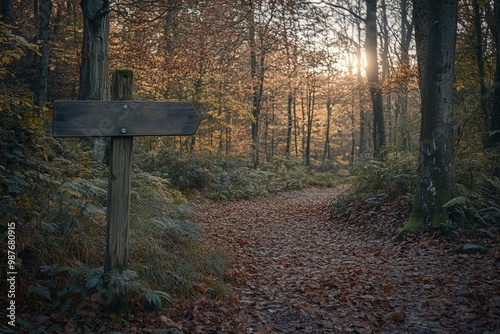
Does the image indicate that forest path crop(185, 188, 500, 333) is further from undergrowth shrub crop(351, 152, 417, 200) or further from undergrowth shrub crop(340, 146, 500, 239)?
undergrowth shrub crop(351, 152, 417, 200)

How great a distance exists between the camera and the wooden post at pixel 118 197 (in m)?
4.23

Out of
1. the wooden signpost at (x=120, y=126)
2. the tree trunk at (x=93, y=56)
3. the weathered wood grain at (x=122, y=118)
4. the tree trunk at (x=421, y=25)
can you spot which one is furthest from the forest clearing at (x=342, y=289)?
the tree trunk at (x=93, y=56)

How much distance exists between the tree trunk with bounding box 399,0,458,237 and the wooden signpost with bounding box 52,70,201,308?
5.76 metres

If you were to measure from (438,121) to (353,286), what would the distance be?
409 centimetres

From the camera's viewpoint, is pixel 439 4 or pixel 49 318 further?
pixel 439 4

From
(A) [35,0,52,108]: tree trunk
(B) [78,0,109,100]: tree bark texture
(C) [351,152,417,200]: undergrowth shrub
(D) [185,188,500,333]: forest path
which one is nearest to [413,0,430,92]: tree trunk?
(C) [351,152,417,200]: undergrowth shrub

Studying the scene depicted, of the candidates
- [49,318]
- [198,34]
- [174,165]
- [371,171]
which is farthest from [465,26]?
[49,318]

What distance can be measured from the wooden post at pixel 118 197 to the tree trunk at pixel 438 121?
5.94 metres

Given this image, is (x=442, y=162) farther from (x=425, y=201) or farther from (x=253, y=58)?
(x=253, y=58)

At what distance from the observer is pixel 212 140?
25.4 metres

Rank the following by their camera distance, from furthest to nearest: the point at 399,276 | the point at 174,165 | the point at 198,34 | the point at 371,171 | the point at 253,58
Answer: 1. the point at 253,58
2. the point at 198,34
3. the point at 174,165
4. the point at 371,171
5. the point at 399,276

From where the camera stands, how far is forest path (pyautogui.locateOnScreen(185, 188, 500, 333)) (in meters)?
4.66

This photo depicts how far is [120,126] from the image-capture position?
4.14 metres

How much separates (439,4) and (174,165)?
957cm
